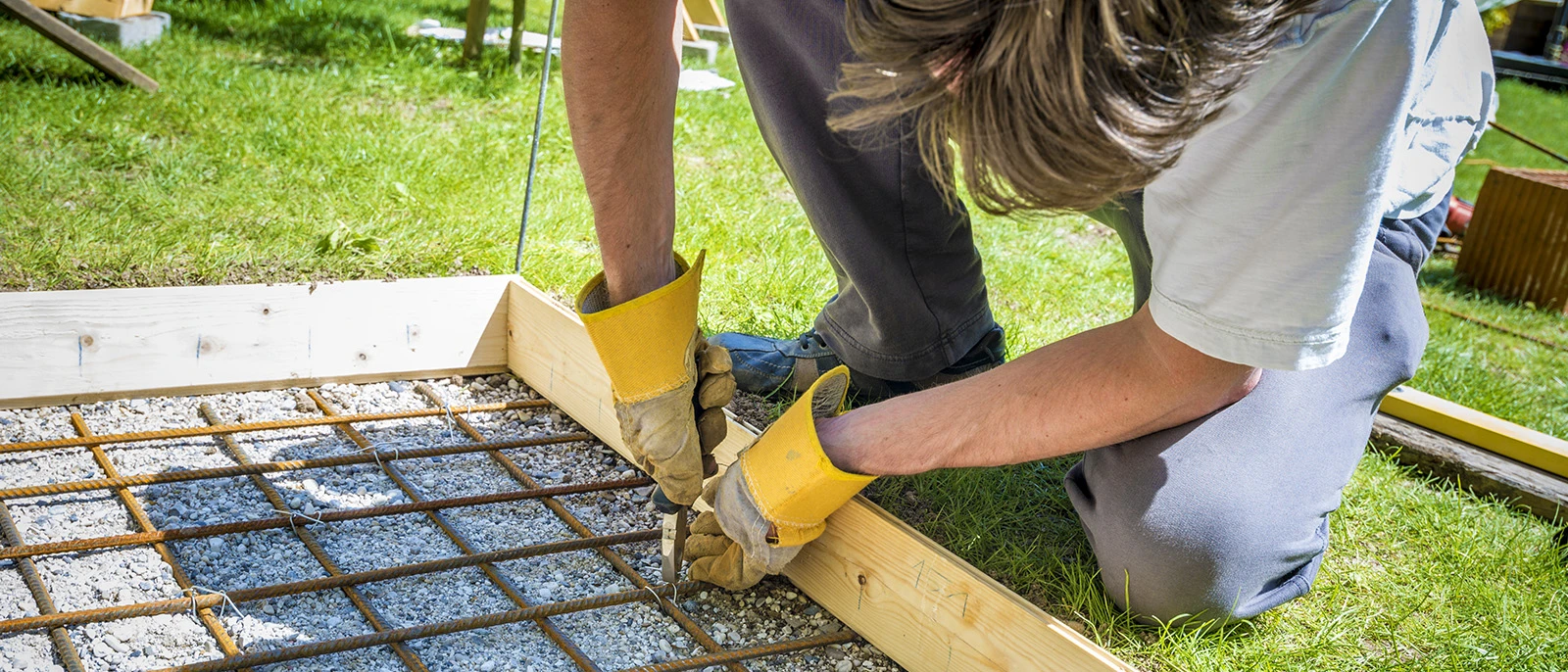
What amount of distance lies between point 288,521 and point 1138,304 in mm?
1425

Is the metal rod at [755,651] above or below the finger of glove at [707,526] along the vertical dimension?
below

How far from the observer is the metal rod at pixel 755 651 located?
141cm

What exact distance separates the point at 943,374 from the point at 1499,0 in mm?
2150

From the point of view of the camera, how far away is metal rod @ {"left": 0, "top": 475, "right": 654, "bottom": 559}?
1474 mm

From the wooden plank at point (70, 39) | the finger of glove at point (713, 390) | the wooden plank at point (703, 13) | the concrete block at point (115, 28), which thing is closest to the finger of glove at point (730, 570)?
the finger of glove at point (713, 390)

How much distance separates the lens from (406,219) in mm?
2631

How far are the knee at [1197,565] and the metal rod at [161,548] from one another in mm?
1158

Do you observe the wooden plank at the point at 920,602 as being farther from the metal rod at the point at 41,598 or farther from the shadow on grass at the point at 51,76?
the shadow on grass at the point at 51,76

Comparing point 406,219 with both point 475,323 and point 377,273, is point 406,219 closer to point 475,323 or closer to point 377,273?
point 377,273

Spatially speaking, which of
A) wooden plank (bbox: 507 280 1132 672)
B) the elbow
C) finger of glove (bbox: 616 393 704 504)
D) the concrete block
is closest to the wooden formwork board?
wooden plank (bbox: 507 280 1132 672)

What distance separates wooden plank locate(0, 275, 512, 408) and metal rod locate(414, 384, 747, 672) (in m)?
0.12

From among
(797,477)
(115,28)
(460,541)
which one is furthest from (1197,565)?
(115,28)

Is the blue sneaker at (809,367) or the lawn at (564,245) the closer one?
the lawn at (564,245)

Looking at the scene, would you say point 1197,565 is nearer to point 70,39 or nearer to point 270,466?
point 270,466
